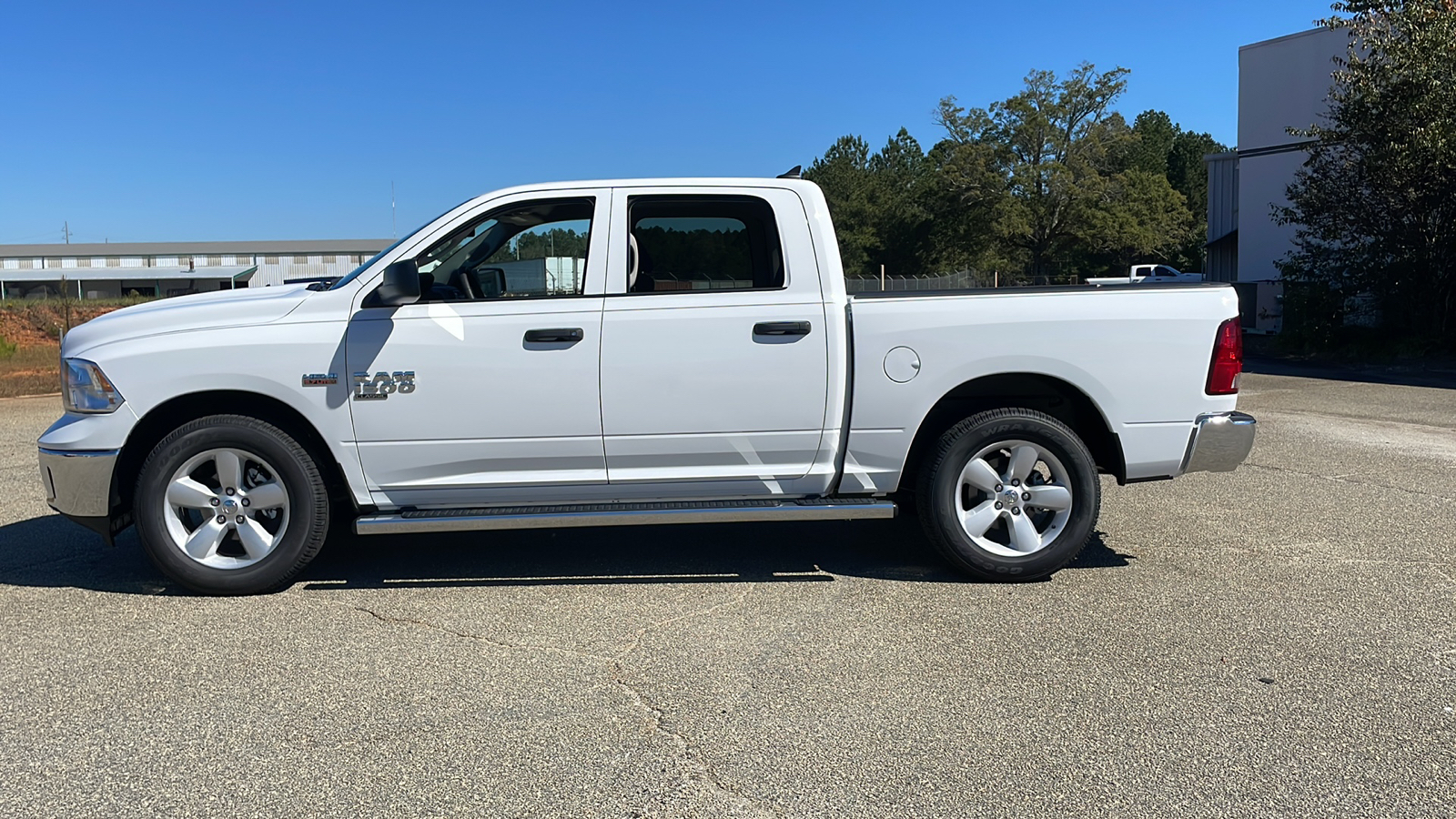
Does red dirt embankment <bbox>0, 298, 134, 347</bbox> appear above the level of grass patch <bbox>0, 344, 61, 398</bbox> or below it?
above

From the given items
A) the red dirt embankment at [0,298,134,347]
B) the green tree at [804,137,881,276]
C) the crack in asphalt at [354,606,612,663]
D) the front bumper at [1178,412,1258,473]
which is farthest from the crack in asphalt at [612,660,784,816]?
the green tree at [804,137,881,276]


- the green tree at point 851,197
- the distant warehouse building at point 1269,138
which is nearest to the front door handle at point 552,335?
the distant warehouse building at point 1269,138

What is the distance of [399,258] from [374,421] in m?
0.79

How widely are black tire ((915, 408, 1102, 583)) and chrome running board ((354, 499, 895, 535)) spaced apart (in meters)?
0.25

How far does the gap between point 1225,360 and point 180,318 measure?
4.99m

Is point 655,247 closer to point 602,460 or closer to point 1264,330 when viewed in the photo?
point 602,460

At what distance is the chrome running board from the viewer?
514cm

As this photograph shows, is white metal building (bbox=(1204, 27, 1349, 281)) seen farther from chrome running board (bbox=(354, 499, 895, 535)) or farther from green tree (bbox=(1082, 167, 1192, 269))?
green tree (bbox=(1082, 167, 1192, 269))

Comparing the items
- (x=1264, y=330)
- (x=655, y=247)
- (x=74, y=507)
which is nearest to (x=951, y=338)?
(x=655, y=247)

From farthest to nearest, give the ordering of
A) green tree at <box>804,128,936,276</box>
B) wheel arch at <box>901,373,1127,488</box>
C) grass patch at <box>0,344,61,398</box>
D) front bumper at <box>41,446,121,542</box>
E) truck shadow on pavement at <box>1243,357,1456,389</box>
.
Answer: green tree at <box>804,128,936,276</box> < grass patch at <box>0,344,61,398</box> < truck shadow on pavement at <box>1243,357,1456,389</box> < wheel arch at <box>901,373,1127,488</box> < front bumper at <box>41,446,121,542</box>

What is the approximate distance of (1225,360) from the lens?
5324 millimetres

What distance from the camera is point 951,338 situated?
17.3 ft

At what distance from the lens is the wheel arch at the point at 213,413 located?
525cm

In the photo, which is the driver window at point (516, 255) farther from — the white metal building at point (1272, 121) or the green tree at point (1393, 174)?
the white metal building at point (1272, 121)
